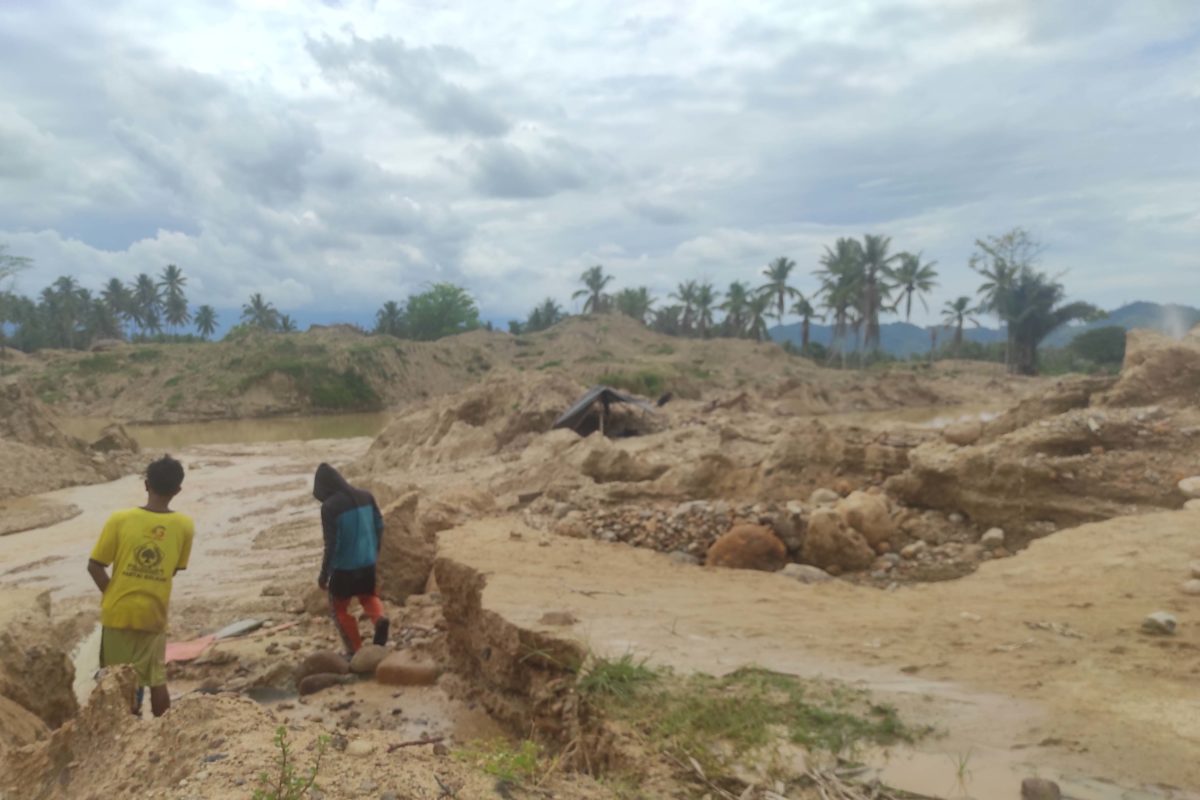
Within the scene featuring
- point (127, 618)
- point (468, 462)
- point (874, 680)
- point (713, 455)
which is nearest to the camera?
point (874, 680)

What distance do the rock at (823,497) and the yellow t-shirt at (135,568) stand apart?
639cm

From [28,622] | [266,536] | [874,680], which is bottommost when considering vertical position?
[266,536]

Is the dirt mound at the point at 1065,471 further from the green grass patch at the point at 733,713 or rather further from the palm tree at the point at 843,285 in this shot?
the palm tree at the point at 843,285

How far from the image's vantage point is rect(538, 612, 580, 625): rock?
4332mm

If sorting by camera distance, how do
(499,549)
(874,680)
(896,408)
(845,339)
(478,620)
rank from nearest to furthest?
(874,680) < (478,620) < (499,549) < (896,408) < (845,339)

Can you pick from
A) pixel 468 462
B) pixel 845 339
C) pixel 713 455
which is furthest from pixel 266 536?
pixel 845 339

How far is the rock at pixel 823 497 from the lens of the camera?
856cm

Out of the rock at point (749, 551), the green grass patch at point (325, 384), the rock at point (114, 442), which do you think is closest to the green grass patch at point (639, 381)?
the green grass patch at point (325, 384)

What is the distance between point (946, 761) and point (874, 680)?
785 millimetres

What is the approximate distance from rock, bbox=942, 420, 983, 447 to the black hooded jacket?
8560mm

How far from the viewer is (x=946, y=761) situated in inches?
111

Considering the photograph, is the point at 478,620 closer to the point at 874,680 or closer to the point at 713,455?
the point at 874,680

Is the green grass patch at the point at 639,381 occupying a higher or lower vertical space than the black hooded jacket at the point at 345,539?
higher

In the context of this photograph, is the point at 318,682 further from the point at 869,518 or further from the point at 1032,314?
the point at 1032,314
